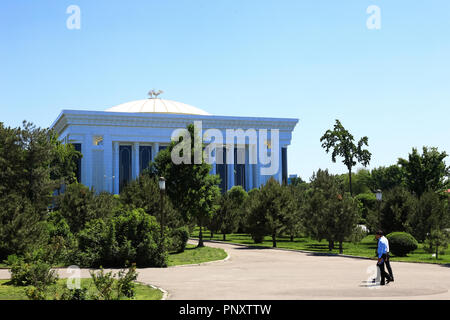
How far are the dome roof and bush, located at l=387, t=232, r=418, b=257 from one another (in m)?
79.2

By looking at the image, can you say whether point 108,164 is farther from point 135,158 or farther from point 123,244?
point 123,244

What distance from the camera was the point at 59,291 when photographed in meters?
14.4

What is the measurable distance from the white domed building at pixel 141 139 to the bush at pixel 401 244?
6392 cm

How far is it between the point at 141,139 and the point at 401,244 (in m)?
73.0

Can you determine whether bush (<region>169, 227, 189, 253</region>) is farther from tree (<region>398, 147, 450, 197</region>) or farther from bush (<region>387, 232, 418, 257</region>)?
tree (<region>398, 147, 450, 197</region>)

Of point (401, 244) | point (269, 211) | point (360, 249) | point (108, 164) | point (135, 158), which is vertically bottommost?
point (360, 249)

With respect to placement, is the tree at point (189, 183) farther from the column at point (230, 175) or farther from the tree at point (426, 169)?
the column at point (230, 175)

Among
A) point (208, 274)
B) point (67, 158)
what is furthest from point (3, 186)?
point (67, 158)

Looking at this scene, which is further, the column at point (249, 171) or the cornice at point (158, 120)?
the column at point (249, 171)

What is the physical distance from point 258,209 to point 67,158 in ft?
149

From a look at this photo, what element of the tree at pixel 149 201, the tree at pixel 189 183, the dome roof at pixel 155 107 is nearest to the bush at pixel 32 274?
the tree at pixel 149 201

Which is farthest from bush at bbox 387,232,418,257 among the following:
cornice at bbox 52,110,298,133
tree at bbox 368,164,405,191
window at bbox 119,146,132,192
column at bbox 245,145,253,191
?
tree at bbox 368,164,405,191

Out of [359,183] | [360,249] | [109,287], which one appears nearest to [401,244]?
[360,249]

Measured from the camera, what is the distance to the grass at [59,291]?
13.7 meters
